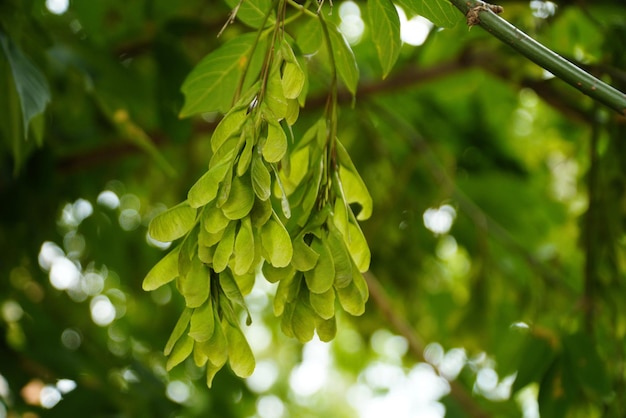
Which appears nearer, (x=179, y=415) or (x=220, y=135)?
(x=220, y=135)

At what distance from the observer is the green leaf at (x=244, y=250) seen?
2.38ft

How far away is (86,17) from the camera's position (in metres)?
1.60

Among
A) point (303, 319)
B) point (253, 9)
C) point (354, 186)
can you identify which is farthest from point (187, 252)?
point (253, 9)

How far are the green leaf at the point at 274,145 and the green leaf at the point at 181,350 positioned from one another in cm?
21

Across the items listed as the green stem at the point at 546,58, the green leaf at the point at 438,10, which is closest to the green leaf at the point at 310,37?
the green leaf at the point at 438,10

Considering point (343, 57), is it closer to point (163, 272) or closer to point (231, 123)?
point (231, 123)

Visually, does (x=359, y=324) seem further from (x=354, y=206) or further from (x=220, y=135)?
(x=220, y=135)

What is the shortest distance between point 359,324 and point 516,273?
51 centimetres

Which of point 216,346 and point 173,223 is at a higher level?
point 173,223

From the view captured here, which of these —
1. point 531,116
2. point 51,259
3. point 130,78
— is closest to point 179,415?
point 51,259

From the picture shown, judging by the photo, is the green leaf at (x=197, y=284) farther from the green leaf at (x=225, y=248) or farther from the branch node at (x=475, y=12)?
the branch node at (x=475, y=12)

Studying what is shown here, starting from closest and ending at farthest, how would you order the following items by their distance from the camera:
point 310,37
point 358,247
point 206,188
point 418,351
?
1. point 206,188
2. point 358,247
3. point 310,37
4. point 418,351

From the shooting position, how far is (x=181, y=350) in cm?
78

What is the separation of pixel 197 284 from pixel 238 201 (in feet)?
0.32
